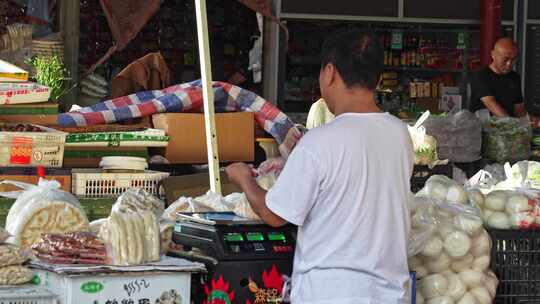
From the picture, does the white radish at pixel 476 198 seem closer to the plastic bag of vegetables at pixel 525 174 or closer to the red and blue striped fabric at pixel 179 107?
the plastic bag of vegetables at pixel 525 174

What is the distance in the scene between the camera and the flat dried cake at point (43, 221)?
4.21 meters

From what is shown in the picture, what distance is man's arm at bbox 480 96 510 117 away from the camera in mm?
9867

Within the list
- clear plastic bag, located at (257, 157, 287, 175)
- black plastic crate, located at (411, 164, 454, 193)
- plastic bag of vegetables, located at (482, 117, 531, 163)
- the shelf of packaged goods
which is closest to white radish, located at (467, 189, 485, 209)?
clear plastic bag, located at (257, 157, 287, 175)

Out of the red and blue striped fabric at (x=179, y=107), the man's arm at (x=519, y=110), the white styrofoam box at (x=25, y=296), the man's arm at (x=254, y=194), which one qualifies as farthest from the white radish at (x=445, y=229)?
the man's arm at (x=519, y=110)

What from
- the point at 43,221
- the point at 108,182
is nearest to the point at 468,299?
the point at 43,221

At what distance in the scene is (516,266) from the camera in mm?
4504

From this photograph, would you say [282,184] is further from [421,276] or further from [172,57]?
[172,57]

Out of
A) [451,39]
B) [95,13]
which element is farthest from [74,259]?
[451,39]

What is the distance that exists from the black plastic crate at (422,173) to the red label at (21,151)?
2825mm

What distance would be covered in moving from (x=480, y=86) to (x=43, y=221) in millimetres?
6499

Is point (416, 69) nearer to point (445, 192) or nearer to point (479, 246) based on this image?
point (445, 192)

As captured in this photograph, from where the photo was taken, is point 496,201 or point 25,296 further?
point 496,201

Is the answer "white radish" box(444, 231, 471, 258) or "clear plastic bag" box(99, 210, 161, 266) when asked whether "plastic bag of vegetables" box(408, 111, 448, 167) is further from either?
"clear plastic bag" box(99, 210, 161, 266)

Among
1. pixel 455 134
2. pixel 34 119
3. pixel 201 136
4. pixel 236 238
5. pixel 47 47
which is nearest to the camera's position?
pixel 236 238
